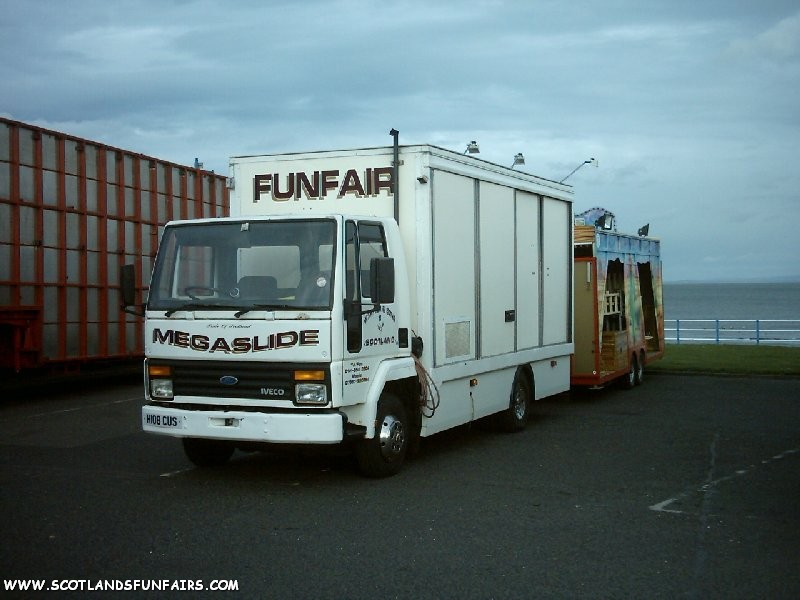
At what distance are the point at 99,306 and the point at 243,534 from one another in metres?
10.4

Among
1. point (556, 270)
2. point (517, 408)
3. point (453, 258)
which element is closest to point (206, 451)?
point (453, 258)

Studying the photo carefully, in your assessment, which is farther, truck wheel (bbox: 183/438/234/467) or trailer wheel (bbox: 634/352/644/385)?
trailer wheel (bbox: 634/352/644/385)

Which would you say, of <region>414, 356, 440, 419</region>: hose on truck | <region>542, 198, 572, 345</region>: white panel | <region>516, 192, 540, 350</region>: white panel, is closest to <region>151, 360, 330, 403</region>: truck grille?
<region>414, 356, 440, 419</region>: hose on truck

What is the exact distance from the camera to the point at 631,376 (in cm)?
1881

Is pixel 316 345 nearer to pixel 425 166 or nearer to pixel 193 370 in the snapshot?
pixel 193 370

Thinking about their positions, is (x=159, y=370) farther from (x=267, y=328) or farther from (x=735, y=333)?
(x=735, y=333)

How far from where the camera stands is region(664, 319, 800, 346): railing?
31242 millimetres

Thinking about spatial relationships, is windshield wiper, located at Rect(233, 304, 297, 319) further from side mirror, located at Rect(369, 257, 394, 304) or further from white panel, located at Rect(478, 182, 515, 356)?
white panel, located at Rect(478, 182, 515, 356)

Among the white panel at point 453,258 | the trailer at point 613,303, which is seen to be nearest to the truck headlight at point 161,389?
the white panel at point 453,258

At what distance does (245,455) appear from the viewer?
435 inches

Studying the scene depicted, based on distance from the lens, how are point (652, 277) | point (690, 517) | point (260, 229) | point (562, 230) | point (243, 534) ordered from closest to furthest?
point (243, 534), point (690, 517), point (260, 229), point (562, 230), point (652, 277)

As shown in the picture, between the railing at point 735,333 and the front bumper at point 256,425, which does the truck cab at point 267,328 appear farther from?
the railing at point 735,333

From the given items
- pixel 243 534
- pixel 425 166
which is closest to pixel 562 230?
pixel 425 166

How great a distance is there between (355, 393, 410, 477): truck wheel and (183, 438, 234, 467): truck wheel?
1.40 m
